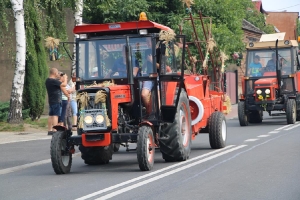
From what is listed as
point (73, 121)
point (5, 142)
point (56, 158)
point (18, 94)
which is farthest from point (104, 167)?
point (18, 94)

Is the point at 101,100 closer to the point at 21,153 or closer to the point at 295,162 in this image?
the point at 295,162

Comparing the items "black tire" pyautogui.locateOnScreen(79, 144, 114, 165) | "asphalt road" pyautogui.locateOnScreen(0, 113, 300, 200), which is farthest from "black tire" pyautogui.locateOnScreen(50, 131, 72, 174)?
"black tire" pyautogui.locateOnScreen(79, 144, 114, 165)

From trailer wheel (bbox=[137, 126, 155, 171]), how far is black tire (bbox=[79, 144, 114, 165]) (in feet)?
4.57

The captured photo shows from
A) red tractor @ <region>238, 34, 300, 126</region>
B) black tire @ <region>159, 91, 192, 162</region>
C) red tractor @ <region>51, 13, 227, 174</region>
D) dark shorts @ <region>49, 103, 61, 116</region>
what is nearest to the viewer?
red tractor @ <region>51, 13, 227, 174</region>

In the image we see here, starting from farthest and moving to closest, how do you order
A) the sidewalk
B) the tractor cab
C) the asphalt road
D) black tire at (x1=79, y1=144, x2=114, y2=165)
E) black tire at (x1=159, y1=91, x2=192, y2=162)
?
the tractor cab, the sidewalk, black tire at (x1=79, y1=144, x2=114, y2=165), black tire at (x1=159, y1=91, x2=192, y2=162), the asphalt road

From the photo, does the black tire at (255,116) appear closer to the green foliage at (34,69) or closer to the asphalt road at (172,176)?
the green foliage at (34,69)

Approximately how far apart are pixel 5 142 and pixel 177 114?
7.04m

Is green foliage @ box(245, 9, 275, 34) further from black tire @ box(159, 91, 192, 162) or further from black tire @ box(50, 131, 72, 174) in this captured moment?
black tire @ box(50, 131, 72, 174)

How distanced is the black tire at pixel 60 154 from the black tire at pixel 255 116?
14.0 metres

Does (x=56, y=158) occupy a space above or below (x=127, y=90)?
below

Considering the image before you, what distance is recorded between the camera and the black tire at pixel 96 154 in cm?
1332

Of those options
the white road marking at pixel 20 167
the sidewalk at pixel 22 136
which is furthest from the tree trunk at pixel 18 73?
the white road marking at pixel 20 167

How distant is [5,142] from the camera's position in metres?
18.8

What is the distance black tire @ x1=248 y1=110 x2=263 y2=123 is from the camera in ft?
84.0
